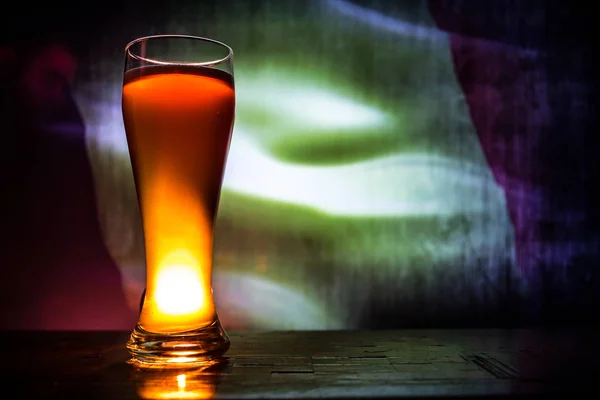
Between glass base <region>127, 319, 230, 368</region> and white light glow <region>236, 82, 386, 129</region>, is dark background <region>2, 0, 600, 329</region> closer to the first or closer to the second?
white light glow <region>236, 82, 386, 129</region>

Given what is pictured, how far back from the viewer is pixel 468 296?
3.87ft

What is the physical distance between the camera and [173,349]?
715 millimetres

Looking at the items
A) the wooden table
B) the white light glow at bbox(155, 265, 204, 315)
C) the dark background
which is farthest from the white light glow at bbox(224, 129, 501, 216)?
the white light glow at bbox(155, 265, 204, 315)

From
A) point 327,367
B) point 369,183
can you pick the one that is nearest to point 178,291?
point 327,367

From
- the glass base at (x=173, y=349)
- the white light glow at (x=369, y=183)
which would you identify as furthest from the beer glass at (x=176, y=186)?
the white light glow at (x=369, y=183)

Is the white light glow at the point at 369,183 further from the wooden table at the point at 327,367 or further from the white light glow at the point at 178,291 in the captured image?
the white light glow at the point at 178,291

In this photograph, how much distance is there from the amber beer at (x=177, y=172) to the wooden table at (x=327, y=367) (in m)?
0.09

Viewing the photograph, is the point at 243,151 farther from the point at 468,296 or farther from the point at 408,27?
the point at 468,296

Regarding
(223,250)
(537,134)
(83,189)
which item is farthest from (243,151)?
(537,134)

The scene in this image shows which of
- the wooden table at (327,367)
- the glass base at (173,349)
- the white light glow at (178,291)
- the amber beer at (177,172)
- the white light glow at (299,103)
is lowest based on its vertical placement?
the wooden table at (327,367)

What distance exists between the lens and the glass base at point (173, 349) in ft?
2.34

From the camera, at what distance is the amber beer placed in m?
0.73

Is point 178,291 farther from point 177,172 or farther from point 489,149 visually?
point 489,149

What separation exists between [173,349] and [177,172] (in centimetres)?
23
